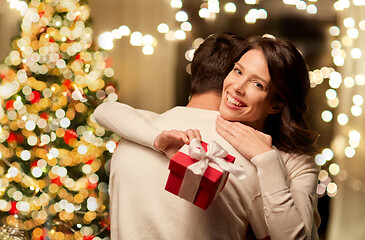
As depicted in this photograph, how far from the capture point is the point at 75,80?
2838 mm

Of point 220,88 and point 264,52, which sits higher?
point 264,52

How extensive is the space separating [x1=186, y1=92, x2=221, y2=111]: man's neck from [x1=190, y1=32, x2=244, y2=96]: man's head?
19mm

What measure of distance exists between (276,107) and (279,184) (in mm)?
348

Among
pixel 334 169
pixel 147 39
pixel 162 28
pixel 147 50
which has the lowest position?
pixel 334 169

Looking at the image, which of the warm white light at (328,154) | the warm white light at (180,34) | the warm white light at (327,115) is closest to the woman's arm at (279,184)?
the warm white light at (328,154)

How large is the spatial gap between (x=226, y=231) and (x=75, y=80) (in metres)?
1.74

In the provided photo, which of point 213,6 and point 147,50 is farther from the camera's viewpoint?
point 147,50

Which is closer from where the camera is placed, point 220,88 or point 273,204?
point 273,204

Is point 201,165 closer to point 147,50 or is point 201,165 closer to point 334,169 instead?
point 334,169

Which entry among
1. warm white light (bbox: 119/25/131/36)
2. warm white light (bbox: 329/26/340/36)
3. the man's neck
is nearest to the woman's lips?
the man's neck

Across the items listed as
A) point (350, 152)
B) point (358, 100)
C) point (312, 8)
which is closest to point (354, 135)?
point (350, 152)

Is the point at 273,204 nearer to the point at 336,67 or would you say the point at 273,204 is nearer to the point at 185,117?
the point at 185,117

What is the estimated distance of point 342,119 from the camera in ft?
12.3

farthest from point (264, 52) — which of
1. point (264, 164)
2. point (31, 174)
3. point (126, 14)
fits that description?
point (126, 14)
